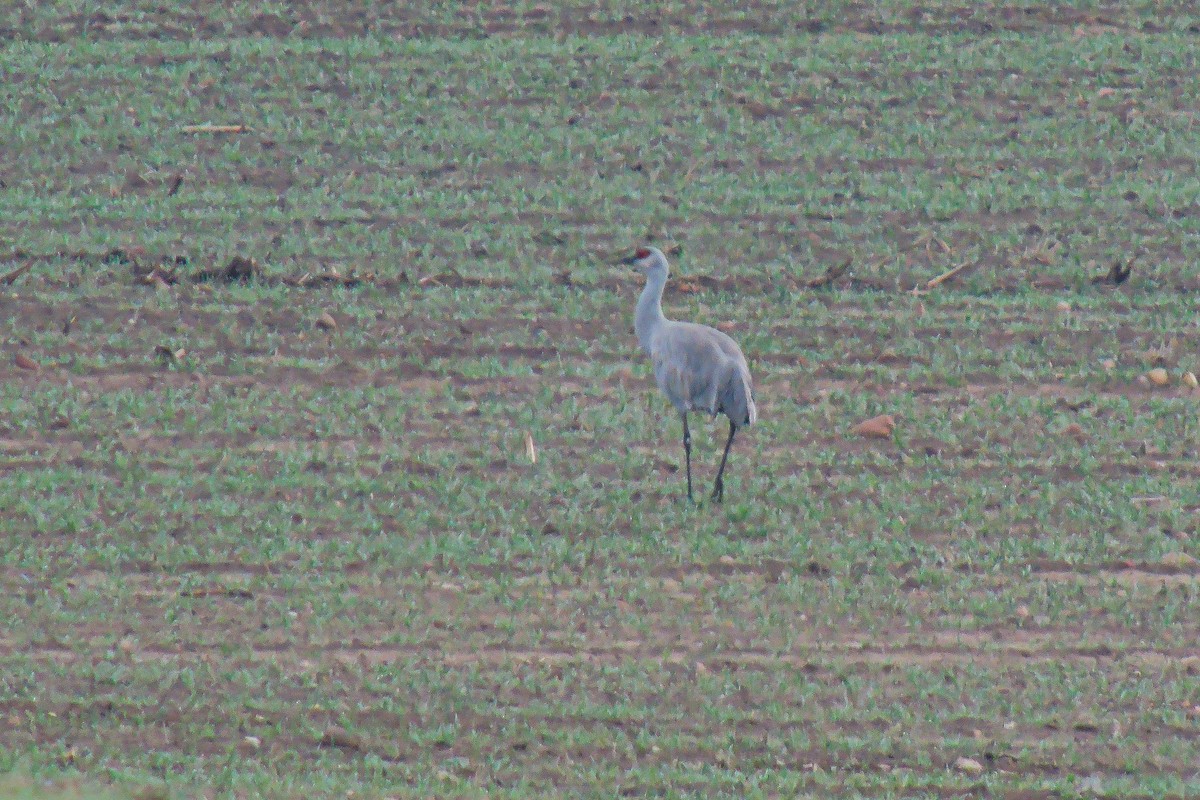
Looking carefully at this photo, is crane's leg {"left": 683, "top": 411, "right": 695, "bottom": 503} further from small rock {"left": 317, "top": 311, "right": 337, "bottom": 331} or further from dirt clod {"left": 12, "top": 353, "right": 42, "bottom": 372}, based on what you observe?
dirt clod {"left": 12, "top": 353, "right": 42, "bottom": 372}

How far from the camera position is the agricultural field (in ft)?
23.2

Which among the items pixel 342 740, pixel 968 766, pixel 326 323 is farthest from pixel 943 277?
pixel 342 740

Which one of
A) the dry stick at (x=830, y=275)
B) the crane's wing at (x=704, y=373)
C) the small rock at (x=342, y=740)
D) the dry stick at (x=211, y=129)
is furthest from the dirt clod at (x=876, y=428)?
the dry stick at (x=211, y=129)

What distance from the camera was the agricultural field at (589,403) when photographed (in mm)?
7078

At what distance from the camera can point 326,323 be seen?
11.6m

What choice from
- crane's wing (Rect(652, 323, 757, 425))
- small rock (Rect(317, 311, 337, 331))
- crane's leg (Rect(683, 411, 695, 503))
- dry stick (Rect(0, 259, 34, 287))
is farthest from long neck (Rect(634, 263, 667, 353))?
dry stick (Rect(0, 259, 34, 287))

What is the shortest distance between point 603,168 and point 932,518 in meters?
5.84

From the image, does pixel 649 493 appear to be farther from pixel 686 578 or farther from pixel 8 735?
pixel 8 735

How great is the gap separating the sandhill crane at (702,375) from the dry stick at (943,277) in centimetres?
281

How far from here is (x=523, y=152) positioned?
14.4 metres

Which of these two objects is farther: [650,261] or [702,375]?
[650,261]

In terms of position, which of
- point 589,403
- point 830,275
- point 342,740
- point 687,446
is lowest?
point 342,740

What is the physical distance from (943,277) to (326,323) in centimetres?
377

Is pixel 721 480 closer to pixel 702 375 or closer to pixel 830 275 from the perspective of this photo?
pixel 702 375
